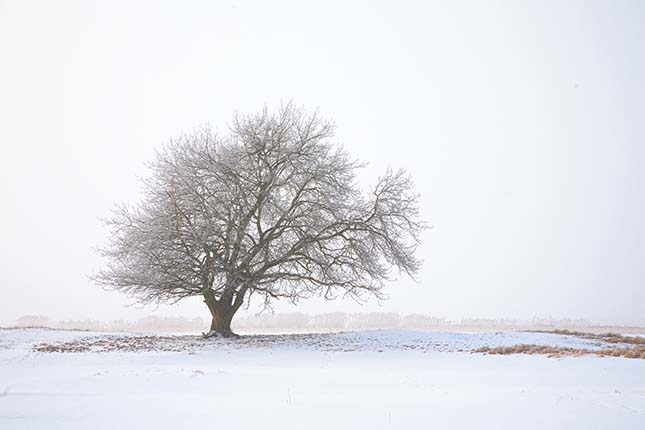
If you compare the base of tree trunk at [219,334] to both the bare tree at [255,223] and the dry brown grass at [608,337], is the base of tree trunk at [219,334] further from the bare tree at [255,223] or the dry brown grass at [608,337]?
the dry brown grass at [608,337]

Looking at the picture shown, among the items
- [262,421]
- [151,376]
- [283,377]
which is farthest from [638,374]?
[151,376]

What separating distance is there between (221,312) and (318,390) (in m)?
14.0

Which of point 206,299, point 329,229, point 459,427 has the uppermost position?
point 329,229

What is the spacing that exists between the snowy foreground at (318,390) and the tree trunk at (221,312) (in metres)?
5.60

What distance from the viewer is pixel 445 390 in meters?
9.64

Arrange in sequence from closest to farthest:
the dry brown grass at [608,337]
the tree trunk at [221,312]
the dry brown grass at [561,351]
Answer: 1. the dry brown grass at [561,351]
2. the dry brown grass at [608,337]
3. the tree trunk at [221,312]

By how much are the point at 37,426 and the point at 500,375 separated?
27.5 ft

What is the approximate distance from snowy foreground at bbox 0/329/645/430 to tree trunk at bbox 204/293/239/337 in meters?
5.60

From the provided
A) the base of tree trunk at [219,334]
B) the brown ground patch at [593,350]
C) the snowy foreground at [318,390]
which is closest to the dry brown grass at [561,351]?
the brown ground patch at [593,350]

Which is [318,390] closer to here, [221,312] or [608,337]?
[221,312]

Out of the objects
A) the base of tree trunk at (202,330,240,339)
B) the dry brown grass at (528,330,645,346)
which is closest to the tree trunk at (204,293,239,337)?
the base of tree trunk at (202,330,240,339)

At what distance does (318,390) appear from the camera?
979 centimetres

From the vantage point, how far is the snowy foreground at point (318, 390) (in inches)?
304

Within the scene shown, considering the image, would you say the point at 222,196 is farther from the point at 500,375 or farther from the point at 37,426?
the point at 37,426
